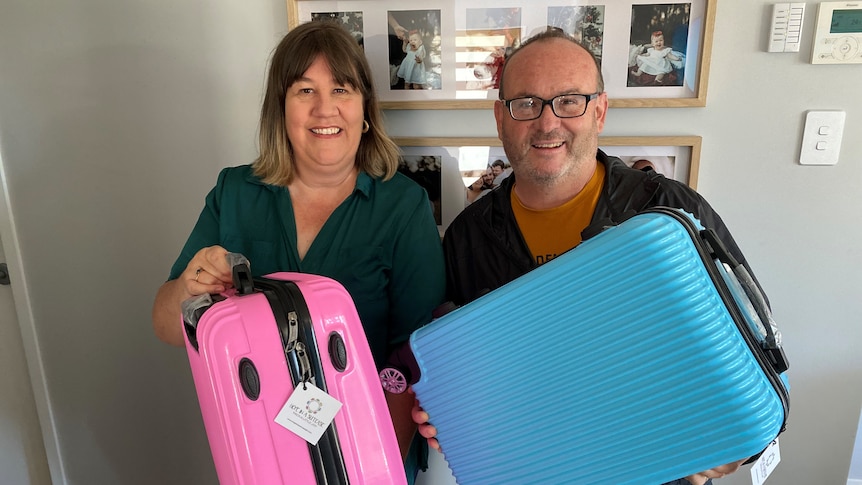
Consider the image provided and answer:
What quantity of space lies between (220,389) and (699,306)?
65 cm

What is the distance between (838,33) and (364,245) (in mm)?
1168

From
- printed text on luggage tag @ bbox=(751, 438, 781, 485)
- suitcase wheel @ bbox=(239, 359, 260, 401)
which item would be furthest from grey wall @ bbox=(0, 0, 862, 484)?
suitcase wheel @ bbox=(239, 359, 260, 401)

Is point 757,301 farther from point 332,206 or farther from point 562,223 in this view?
point 332,206

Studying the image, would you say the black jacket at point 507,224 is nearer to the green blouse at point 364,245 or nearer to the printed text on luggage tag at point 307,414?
the green blouse at point 364,245

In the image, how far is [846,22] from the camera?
1.13m

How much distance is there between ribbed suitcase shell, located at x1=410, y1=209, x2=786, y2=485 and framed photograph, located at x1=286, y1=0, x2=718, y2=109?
703mm

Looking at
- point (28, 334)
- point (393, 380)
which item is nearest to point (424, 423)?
point (393, 380)

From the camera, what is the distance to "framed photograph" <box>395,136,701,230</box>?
1.25m

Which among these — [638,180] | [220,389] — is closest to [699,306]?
[638,180]

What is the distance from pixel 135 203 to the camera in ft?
4.91

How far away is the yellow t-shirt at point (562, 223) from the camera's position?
109 centimetres

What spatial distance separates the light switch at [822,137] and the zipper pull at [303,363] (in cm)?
123

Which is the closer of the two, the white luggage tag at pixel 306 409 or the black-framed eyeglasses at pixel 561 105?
the white luggage tag at pixel 306 409

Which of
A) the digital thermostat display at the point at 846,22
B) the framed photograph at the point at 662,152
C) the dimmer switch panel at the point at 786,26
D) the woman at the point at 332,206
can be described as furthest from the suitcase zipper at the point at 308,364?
the digital thermostat display at the point at 846,22
